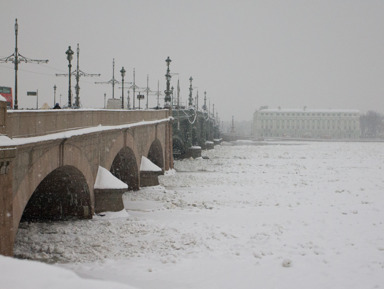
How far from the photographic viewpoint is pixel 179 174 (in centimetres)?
3825

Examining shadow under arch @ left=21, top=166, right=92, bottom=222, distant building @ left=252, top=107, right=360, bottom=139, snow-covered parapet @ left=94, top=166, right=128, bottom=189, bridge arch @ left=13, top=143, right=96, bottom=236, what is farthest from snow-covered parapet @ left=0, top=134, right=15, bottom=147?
distant building @ left=252, top=107, right=360, bottom=139

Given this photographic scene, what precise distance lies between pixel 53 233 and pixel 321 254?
8.24 meters

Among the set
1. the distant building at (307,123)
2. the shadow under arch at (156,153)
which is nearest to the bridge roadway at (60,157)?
the shadow under arch at (156,153)

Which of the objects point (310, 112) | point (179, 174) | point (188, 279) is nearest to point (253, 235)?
point (188, 279)

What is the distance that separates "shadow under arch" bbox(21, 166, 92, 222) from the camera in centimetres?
1861

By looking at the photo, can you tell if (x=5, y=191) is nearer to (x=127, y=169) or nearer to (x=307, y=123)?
(x=127, y=169)

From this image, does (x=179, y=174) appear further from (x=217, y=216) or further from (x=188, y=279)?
(x=188, y=279)

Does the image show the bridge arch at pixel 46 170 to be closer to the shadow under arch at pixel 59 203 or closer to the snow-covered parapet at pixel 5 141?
the shadow under arch at pixel 59 203

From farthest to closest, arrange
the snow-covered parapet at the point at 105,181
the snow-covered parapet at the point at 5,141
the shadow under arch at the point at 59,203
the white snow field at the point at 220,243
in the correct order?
the snow-covered parapet at the point at 105,181
the shadow under arch at the point at 59,203
the white snow field at the point at 220,243
the snow-covered parapet at the point at 5,141

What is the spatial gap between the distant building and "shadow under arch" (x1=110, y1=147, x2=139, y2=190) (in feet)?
514

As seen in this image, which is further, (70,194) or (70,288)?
(70,194)

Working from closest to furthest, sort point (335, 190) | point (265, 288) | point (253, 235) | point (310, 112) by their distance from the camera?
point (265, 288) < point (253, 235) < point (335, 190) < point (310, 112)

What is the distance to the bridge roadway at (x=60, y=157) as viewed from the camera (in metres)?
10.9

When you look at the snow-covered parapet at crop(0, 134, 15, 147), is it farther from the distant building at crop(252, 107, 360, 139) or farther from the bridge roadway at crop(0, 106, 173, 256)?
the distant building at crop(252, 107, 360, 139)
